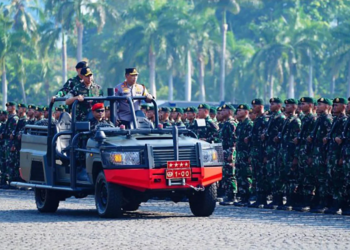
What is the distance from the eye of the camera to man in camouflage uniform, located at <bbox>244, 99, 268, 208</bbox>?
1862cm

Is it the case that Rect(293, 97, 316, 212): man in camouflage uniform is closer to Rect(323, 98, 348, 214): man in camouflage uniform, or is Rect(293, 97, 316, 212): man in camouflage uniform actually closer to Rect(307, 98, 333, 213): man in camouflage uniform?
Rect(307, 98, 333, 213): man in camouflage uniform

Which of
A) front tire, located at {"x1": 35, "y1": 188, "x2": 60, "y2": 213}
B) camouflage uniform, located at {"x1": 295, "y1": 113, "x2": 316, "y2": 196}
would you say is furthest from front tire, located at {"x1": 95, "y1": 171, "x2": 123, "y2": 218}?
camouflage uniform, located at {"x1": 295, "y1": 113, "x2": 316, "y2": 196}

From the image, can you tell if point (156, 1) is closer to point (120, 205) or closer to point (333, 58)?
point (333, 58)

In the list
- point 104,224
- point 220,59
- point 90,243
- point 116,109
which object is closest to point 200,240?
point 90,243

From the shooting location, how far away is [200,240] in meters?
12.1

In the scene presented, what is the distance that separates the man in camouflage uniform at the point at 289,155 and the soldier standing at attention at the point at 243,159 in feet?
3.50

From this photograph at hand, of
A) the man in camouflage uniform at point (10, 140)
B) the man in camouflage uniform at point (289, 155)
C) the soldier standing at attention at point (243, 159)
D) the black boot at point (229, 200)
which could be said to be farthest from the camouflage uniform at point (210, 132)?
the man in camouflage uniform at point (10, 140)

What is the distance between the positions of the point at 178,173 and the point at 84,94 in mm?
3020

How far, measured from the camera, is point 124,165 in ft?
47.3

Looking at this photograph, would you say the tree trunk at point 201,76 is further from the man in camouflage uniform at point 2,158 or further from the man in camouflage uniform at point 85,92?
the man in camouflage uniform at point 85,92

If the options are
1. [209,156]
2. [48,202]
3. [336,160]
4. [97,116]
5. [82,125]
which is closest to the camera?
[209,156]

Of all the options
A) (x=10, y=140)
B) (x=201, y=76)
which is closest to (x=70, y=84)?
(x=10, y=140)

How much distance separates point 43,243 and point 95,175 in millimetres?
3329

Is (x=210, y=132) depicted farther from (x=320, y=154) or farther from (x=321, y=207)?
(x=321, y=207)
